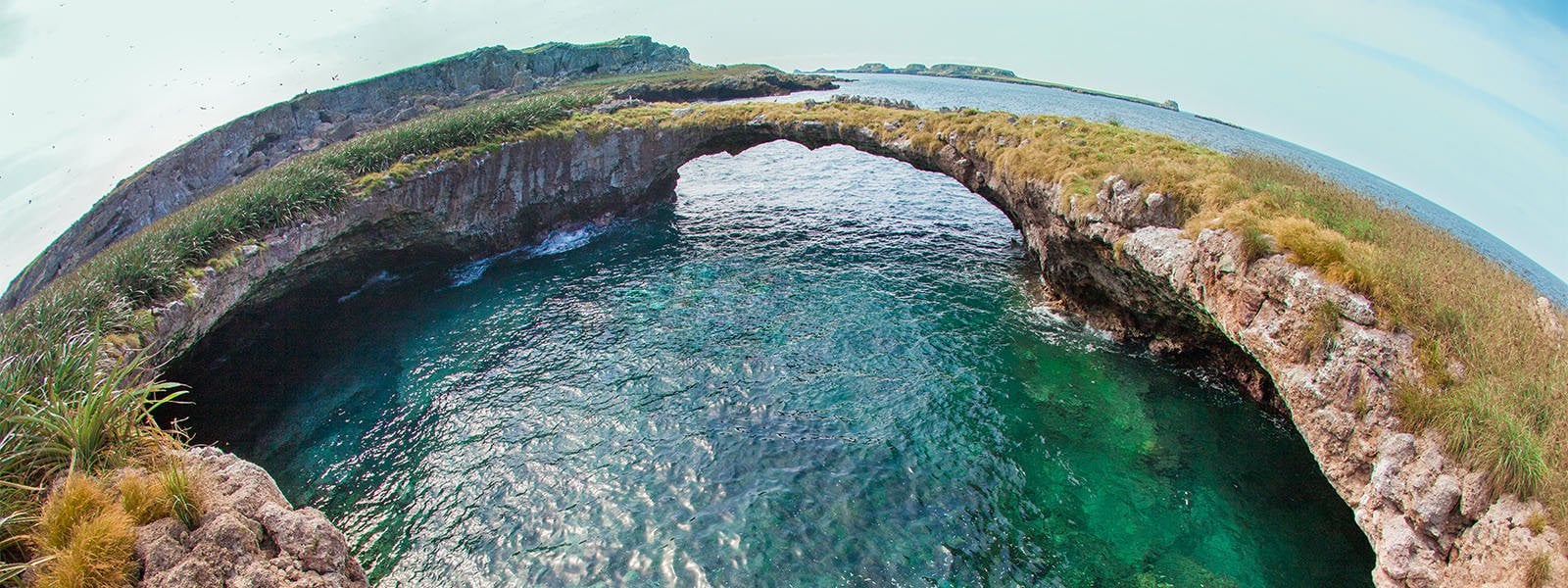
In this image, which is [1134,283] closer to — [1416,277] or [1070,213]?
[1070,213]

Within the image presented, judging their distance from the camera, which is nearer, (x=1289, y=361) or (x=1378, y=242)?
(x=1289, y=361)

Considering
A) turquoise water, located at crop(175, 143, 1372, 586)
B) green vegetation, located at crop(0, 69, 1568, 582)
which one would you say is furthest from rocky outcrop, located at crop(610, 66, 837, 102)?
green vegetation, located at crop(0, 69, 1568, 582)

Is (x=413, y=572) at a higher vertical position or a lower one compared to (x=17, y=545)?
lower

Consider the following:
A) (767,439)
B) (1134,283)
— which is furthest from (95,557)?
(1134,283)

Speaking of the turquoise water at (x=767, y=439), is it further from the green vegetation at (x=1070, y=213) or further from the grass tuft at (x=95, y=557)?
the grass tuft at (x=95, y=557)

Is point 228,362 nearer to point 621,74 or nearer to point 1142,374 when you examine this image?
point 1142,374

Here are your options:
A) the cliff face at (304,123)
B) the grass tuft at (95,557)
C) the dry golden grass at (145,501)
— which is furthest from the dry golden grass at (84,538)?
the cliff face at (304,123)

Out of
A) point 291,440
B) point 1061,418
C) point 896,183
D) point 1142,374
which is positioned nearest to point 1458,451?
point 1061,418
